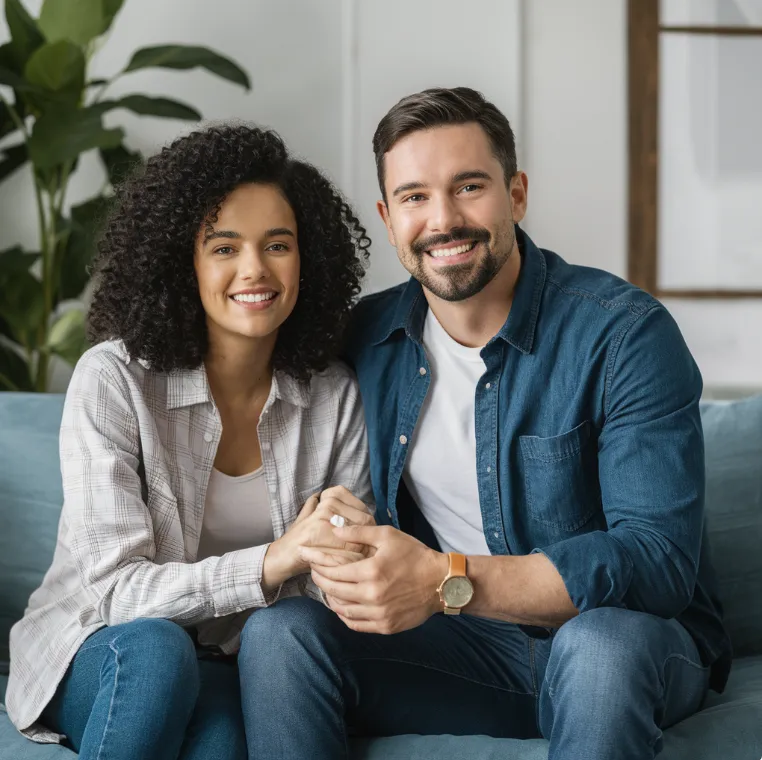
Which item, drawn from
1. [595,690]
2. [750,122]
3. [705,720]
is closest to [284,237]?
[595,690]

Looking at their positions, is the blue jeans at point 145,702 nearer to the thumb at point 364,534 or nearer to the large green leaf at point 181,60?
the thumb at point 364,534

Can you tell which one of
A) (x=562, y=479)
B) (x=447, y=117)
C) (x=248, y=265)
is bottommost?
(x=562, y=479)

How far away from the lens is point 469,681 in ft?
5.01

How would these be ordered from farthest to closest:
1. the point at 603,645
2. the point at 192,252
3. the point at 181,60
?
the point at 181,60 → the point at 192,252 → the point at 603,645

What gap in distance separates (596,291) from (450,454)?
0.35 meters

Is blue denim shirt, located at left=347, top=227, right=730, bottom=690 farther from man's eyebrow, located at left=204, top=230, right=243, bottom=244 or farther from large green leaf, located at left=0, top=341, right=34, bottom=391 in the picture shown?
large green leaf, located at left=0, top=341, right=34, bottom=391

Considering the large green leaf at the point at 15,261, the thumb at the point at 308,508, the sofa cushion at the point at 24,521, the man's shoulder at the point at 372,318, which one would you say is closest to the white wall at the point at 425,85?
the large green leaf at the point at 15,261

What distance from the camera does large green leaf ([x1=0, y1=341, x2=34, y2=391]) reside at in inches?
98.4

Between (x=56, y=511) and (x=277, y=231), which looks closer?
(x=277, y=231)

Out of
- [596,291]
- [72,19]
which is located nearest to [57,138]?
[72,19]

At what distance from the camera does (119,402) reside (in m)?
1.52

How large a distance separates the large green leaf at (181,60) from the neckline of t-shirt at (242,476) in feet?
3.91

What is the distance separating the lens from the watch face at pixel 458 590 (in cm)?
133

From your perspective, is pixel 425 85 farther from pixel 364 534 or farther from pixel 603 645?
pixel 603 645
